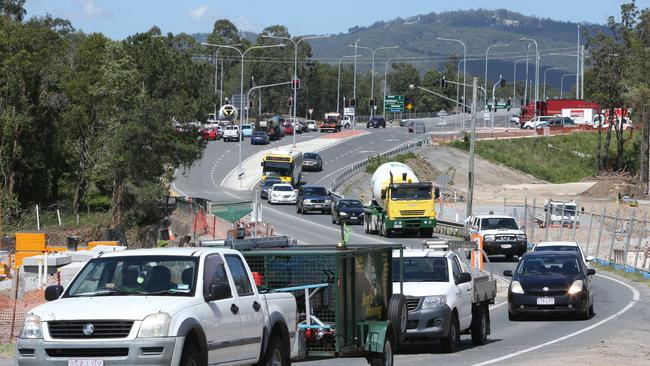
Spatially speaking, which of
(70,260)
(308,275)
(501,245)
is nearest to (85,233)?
(501,245)

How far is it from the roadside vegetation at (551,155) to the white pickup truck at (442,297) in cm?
9265

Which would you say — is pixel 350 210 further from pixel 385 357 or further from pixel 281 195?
pixel 385 357

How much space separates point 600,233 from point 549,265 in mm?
20737

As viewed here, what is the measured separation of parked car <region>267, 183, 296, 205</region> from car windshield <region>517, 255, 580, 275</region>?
5105cm

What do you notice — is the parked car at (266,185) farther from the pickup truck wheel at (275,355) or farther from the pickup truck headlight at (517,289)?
the pickup truck wheel at (275,355)

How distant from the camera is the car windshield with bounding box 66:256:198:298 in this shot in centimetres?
1263

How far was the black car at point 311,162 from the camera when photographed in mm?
101375

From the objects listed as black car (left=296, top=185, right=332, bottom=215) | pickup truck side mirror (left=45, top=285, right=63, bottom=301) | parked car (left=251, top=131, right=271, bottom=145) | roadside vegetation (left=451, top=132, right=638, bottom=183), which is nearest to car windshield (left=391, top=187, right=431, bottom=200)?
black car (left=296, top=185, right=332, bottom=215)

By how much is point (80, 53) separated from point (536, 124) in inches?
2758

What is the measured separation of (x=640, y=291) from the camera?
122 ft

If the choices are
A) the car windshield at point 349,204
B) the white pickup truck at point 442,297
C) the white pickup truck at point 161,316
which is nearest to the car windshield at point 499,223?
the car windshield at point 349,204

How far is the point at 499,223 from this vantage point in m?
49.8

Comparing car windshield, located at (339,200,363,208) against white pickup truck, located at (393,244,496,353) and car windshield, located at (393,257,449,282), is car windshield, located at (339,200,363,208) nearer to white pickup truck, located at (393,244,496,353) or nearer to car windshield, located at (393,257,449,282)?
white pickup truck, located at (393,244,496,353)

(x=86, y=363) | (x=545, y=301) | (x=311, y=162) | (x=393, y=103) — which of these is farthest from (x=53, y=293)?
(x=393, y=103)
